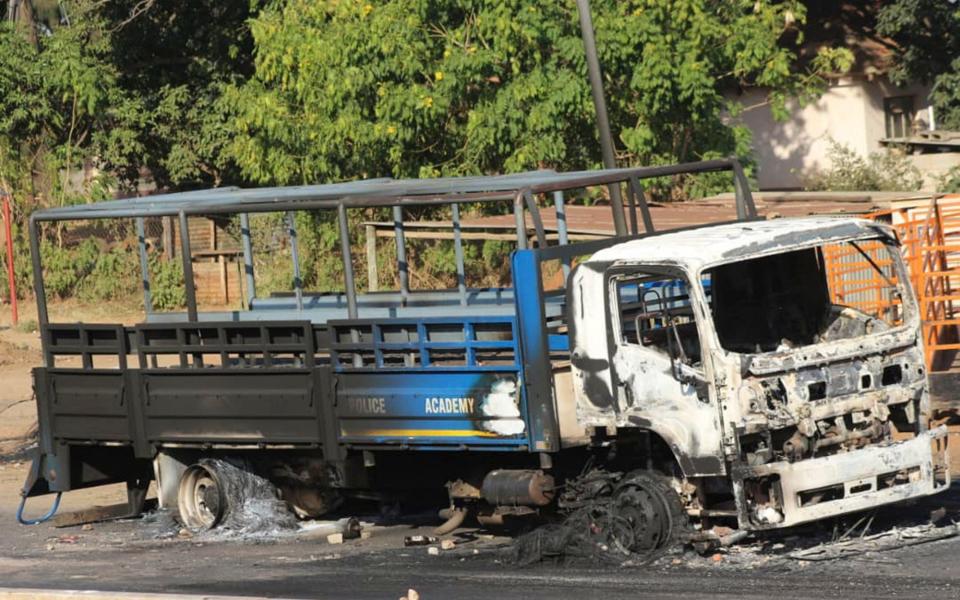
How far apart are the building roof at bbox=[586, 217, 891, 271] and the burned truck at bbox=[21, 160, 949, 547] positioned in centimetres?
2

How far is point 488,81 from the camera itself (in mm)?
22516

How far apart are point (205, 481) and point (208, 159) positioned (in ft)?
68.3

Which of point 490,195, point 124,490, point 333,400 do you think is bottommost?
point 124,490

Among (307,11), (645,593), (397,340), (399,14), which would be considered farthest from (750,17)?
(645,593)

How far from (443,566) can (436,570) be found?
146mm

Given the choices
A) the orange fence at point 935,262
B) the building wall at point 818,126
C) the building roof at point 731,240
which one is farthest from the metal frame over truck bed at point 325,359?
the building wall at point 818,126

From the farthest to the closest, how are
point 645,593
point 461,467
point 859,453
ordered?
point 461,467
point 859,453
point 645,593

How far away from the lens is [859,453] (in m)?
9.02

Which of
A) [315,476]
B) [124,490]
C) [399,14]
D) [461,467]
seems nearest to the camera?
[461,467]

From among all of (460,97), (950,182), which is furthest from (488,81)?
(950,182)

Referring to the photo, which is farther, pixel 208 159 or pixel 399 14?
pixel 208 159

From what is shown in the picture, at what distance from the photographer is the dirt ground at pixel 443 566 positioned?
8.41m

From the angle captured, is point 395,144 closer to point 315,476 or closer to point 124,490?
point 124,490

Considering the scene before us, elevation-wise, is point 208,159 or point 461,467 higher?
point 208,159
